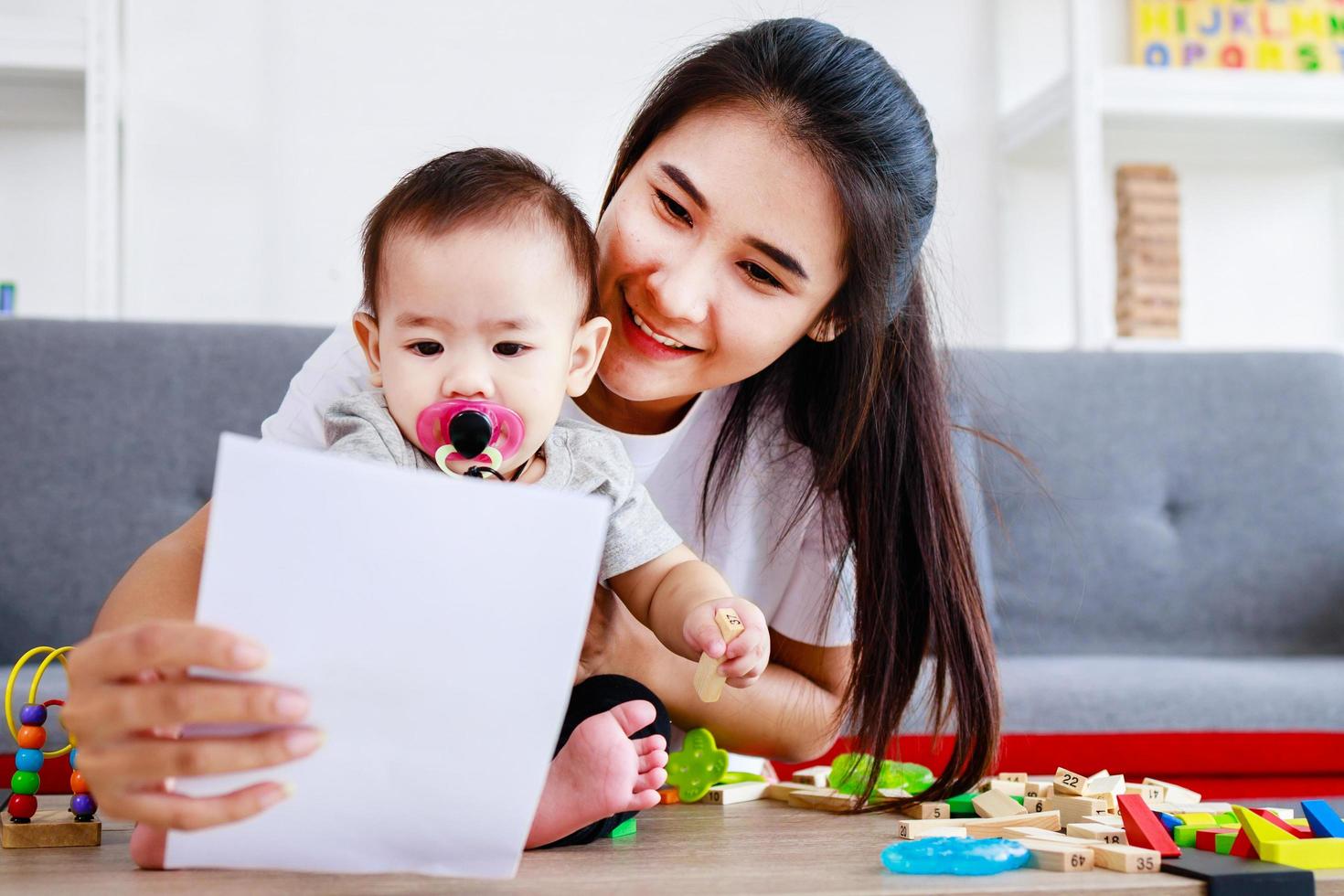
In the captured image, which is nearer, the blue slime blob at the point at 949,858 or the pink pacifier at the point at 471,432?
the blue slime blob at the point at 949,858

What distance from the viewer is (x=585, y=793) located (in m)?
0.73

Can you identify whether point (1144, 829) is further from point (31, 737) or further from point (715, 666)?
point (31, 737)

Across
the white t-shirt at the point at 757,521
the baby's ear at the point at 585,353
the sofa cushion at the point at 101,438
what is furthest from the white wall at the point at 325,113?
the baby's ear at the point at 585,353

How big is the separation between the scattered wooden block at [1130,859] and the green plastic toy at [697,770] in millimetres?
373

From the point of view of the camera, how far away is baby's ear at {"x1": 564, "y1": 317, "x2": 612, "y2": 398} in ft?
3.14

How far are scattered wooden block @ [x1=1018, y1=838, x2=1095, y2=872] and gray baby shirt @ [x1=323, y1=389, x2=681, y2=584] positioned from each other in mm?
363

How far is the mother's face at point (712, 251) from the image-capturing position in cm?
105

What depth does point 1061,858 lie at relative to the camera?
67 centimetres

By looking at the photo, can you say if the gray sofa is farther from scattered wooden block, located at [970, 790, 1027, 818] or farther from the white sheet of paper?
the white sheet of paper

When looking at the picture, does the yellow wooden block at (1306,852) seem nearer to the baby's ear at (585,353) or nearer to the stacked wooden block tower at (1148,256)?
the baby's ear at (585,353)

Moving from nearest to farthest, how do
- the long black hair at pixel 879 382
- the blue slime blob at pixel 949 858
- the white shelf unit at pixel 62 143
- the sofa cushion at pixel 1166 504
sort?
the blue slime blob at pixel 949 858 → the long black hair at pixel 879 382 → the sofa cushion at pixel 1166 504 → the white shelf unit at pixel 62 143

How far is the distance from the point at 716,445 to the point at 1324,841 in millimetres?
784

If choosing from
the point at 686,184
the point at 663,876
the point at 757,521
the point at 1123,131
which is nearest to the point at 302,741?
the point at 663,876

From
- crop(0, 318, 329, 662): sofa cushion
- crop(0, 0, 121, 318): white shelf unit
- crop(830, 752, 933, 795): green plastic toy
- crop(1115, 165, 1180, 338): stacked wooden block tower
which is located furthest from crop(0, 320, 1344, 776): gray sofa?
crop(830, 752, 933, 795): green plastic toy
